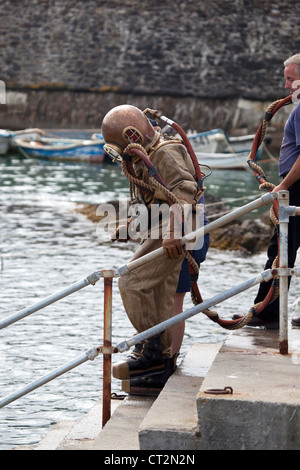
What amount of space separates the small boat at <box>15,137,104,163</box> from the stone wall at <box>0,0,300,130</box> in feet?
15.0

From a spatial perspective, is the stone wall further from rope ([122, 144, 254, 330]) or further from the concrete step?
the concrete step

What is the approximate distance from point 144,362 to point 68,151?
28071 mm

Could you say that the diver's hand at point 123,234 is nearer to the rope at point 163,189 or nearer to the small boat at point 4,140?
the rope at point 163,189

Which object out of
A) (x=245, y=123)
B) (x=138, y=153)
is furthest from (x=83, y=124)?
(x=138, y=153)

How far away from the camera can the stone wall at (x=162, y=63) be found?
3803cm

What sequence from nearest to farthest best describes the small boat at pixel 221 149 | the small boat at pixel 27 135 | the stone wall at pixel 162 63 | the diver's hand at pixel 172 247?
1. the diver's hand at pixel 172 247
2. the small boat at pixel 221 149
3. the small boat at pixel 27 135
4. the stone wall at pixel 162 63

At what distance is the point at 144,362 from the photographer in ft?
17.6

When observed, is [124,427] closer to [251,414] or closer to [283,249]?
[251,414]

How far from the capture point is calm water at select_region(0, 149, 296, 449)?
7.81 meters

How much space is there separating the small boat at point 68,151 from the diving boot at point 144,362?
89.1ft

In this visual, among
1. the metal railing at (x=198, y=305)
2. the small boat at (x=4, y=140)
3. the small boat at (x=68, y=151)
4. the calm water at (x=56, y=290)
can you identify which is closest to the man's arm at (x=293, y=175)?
the metal railing at (x=198, y=305)

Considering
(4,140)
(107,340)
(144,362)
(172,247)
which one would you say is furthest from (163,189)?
(4,140)

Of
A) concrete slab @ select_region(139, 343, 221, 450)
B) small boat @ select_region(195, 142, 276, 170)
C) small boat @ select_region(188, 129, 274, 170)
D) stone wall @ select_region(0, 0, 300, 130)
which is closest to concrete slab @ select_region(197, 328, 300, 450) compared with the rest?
concrete slab @ select_region(139, 343, 221, 450)

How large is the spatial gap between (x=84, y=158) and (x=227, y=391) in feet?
95.2
